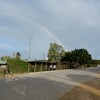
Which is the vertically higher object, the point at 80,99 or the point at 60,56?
the point at 60,56

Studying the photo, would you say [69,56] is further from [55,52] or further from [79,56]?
[55,52]

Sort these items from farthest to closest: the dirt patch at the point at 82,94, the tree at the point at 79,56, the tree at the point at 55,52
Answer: the tree at the point at 55,52, the tree at the point at 79,56, the dirt patch at the point at 82,94

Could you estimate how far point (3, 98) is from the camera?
15.6m

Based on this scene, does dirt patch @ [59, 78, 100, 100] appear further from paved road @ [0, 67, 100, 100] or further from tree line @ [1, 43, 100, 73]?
tree line @ [1, 43, 100, 73]

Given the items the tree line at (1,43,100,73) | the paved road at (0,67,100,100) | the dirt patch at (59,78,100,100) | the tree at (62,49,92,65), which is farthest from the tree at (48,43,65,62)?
the dirt patch at (59,78,100,100)

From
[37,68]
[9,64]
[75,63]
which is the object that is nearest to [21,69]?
[9,64]

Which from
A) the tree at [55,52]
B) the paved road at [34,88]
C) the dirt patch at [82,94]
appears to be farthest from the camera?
the tree at [55,52]

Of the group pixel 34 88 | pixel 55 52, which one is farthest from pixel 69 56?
pixel 34 88

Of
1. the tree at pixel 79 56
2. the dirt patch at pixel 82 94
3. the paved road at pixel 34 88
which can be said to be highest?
the tree at pixel 79 56

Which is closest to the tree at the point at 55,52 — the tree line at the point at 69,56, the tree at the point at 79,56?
the tree line at the point at 69,56

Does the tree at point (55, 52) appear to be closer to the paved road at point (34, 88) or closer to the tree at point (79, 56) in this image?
the tree at point (79, 56)

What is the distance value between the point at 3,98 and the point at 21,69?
37397 millimetres

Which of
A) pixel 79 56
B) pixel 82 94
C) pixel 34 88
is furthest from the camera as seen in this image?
pixel 79 56

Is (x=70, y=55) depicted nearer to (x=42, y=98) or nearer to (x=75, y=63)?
(x=75, y=63)
